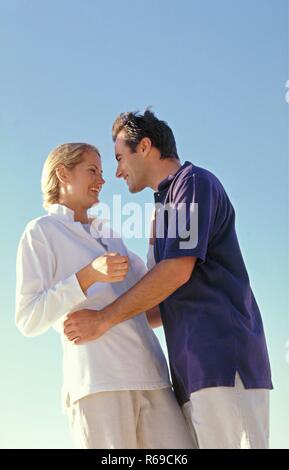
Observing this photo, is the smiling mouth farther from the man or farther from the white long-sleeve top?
the man

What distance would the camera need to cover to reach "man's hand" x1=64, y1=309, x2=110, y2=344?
326 centimetres

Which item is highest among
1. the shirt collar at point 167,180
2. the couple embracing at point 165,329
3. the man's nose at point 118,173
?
the man's nose at point 118,173

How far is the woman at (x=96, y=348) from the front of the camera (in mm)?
3256

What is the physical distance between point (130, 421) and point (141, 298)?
1.92ft

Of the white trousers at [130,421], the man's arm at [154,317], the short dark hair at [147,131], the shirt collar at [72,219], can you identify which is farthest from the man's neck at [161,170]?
the white trousers at [130,421]

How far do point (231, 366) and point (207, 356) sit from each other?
0.11m

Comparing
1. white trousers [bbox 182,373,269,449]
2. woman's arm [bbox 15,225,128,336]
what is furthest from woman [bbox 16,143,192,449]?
white trousers [bbox 182,373,269,449]

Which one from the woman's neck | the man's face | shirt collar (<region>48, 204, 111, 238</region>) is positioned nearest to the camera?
shirt collar (<region>48, 204, 111, 238</region>)

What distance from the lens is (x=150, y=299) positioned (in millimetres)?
3244

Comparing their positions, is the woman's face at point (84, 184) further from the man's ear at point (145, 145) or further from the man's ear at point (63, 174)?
the man's ear at point (145, 145)

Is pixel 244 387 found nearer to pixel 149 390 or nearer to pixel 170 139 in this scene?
pixel 149 390

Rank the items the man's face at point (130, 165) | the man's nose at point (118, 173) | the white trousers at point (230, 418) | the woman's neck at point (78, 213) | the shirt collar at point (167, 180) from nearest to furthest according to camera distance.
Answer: the white trousers at point (230, 418) < the shirt collar at point (167, 180) < the woman's neck at point (78, 213) < the man's face at point (130, 165) < the man's nose at point (118, 173)

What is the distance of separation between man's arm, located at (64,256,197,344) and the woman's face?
2.64ft

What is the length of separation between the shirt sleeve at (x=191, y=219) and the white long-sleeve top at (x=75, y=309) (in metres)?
0.45
